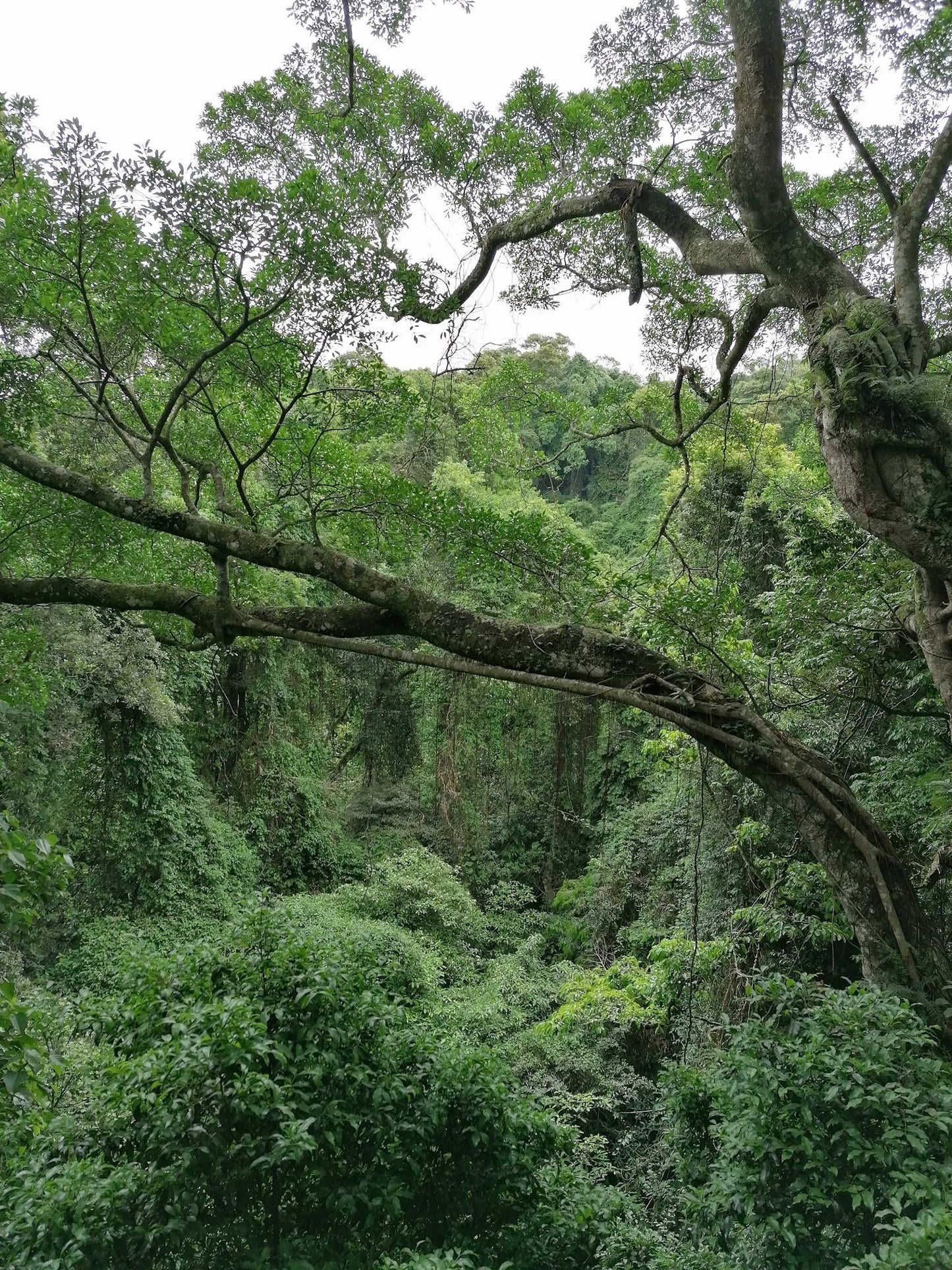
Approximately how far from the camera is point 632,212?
3684 mm

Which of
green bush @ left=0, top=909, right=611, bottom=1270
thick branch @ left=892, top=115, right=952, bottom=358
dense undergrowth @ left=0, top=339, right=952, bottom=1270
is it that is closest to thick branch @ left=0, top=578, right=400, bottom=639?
dense undergrowth @ left=0, top=339, right=952, bottom=1270

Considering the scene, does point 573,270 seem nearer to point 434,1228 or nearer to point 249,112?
point 249,112

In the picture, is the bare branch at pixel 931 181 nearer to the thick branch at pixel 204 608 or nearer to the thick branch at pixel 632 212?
the thick branch at pixel 632 212

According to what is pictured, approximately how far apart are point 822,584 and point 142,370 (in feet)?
17.0

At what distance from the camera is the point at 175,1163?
2.57 metres

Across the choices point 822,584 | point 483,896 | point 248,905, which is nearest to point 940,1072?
point 248,905

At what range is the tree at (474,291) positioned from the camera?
2.91 meters

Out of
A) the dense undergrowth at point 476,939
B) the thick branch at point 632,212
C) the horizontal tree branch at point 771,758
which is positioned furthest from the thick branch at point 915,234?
the horizontal tree branch at point 771,758

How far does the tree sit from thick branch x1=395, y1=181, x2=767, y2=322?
0.6 inches

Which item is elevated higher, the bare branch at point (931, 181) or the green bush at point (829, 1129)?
the bare branch at point (931, 181)

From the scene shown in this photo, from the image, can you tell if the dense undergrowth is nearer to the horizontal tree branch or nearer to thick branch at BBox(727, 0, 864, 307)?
the horizontal tree branch

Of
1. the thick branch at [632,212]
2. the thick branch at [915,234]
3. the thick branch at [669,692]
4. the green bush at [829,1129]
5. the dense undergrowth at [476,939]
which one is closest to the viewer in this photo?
the green bush at [829,1129]

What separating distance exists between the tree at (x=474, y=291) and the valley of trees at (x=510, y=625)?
0.07 feet

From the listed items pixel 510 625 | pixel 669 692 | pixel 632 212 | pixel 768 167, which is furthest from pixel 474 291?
pixel 669 692
